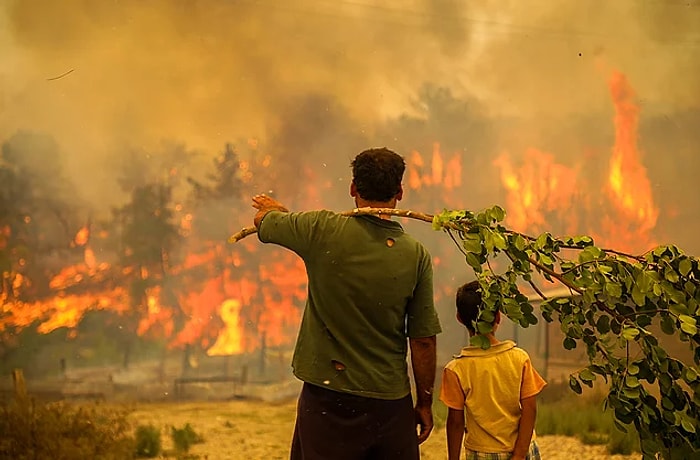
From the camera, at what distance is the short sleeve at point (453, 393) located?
186 centimetres

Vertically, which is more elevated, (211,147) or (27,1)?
(27,1)

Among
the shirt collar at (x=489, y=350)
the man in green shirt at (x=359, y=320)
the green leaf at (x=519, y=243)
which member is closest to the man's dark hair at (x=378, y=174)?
the man in green shirt at (x=359, y=320)

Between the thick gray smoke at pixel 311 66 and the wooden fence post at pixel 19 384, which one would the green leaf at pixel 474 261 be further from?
the wooden fence post at pixel 19 384

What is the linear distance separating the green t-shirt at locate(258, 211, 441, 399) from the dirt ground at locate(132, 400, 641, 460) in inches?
49.0

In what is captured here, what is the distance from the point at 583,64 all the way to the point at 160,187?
2.03m

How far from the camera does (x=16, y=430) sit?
8.63ft

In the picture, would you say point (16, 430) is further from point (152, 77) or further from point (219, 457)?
point (152, 77)

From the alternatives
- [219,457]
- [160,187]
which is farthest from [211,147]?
[219,457]

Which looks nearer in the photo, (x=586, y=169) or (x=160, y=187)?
(x=160, y=187)

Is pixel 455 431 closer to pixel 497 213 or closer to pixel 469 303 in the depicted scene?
pixel 469 303

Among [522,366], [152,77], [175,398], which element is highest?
[152,77]

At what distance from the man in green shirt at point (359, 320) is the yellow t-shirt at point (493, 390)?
7.8 inches

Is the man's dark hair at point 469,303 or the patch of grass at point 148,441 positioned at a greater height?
the man's dark hair at point 469,303

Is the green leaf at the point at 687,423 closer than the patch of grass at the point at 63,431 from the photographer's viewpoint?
Yes
